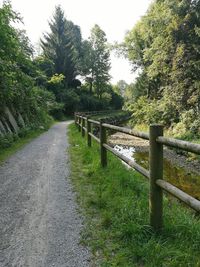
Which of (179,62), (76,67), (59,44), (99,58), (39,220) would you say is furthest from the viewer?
(99,58)

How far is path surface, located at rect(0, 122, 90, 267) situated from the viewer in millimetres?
3061

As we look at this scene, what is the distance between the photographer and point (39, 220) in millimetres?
4012

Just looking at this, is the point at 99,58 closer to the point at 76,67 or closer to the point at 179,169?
the point at 76,67

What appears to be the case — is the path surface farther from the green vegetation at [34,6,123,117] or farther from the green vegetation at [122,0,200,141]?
the green vegetation at [34,6,123,117]

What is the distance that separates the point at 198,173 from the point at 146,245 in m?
7.15

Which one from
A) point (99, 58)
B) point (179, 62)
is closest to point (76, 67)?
point (99, 58)

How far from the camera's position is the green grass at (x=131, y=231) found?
2879mm

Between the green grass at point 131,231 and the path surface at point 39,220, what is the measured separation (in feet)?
0.66

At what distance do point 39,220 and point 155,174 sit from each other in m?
1.76

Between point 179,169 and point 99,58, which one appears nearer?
point 179,169

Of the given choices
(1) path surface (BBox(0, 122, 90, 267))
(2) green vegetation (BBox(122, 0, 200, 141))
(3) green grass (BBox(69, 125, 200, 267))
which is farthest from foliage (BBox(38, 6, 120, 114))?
(3) green grass (BBox(69, 125, 200, 267))

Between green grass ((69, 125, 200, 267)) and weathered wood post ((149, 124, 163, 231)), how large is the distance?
0.12 meters

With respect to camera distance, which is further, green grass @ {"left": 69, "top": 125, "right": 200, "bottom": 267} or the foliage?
the foliage

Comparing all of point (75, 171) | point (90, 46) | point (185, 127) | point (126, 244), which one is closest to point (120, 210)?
point (126, 244)
